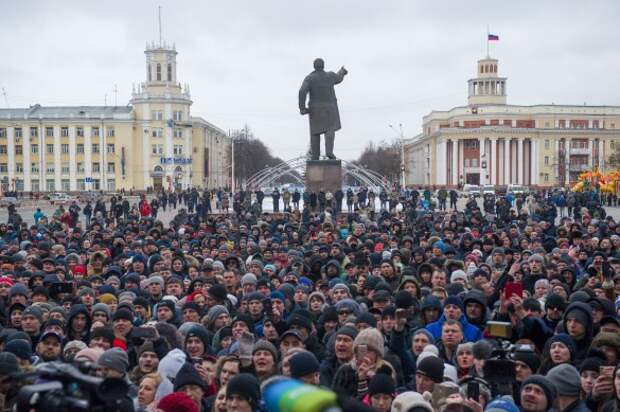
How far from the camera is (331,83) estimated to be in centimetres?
2578

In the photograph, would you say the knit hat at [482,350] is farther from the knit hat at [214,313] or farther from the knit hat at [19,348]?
the knit hat at [19,348]

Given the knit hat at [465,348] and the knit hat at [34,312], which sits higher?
the knit hat at [34,312]

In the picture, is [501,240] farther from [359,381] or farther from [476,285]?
[359,381]

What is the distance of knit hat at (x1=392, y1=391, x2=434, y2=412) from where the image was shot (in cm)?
464

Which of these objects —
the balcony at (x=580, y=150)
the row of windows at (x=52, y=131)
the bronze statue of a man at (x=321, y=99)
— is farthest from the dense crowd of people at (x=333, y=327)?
the balcony at (x=580, y=150)

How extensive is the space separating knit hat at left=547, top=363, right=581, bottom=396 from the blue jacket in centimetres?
167

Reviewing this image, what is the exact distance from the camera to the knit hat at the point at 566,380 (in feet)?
17.6

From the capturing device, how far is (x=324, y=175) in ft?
90.2

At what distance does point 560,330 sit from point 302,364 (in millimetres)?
2791

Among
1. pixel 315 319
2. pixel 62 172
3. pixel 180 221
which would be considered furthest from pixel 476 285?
pixel 62 172

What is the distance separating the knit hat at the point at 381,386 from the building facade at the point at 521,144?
9015 centimetres

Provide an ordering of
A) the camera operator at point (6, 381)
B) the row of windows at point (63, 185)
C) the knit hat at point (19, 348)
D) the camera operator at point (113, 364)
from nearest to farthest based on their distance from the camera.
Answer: the camera operator at point (6, 381) < the camera operator at point (113, 364) < the knit hat at point (19, 348) < the row of windows at point (63, 185)

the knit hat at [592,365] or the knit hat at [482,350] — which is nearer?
the knit hat at [592,365]

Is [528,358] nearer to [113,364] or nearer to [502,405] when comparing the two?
[502,405]
